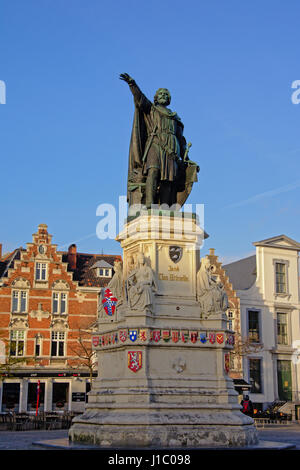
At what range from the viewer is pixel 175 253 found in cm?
1368

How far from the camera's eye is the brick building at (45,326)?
40406 mm

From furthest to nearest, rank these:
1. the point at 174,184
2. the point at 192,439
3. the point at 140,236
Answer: the point at 174,184 → the point at 140,236 → the point at 192,439

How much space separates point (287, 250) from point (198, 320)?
3538 cm

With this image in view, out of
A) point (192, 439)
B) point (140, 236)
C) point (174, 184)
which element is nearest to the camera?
point (192, 439)

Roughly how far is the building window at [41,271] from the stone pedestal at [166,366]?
29.5 metres

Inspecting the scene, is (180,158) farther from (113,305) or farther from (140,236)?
(113,305)

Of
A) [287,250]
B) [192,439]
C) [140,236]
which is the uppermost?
[287,250]

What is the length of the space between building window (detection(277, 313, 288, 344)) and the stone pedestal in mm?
33565

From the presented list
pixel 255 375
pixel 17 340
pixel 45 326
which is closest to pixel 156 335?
pixel 17 340

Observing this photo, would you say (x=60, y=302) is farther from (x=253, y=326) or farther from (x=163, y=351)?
(x=163, y=351)

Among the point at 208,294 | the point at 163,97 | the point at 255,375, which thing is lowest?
the point at 255,375

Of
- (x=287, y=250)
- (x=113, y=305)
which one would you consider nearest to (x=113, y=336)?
(x=113, y=305)

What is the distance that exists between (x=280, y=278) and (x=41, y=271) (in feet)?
59.5

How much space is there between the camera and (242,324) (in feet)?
146
